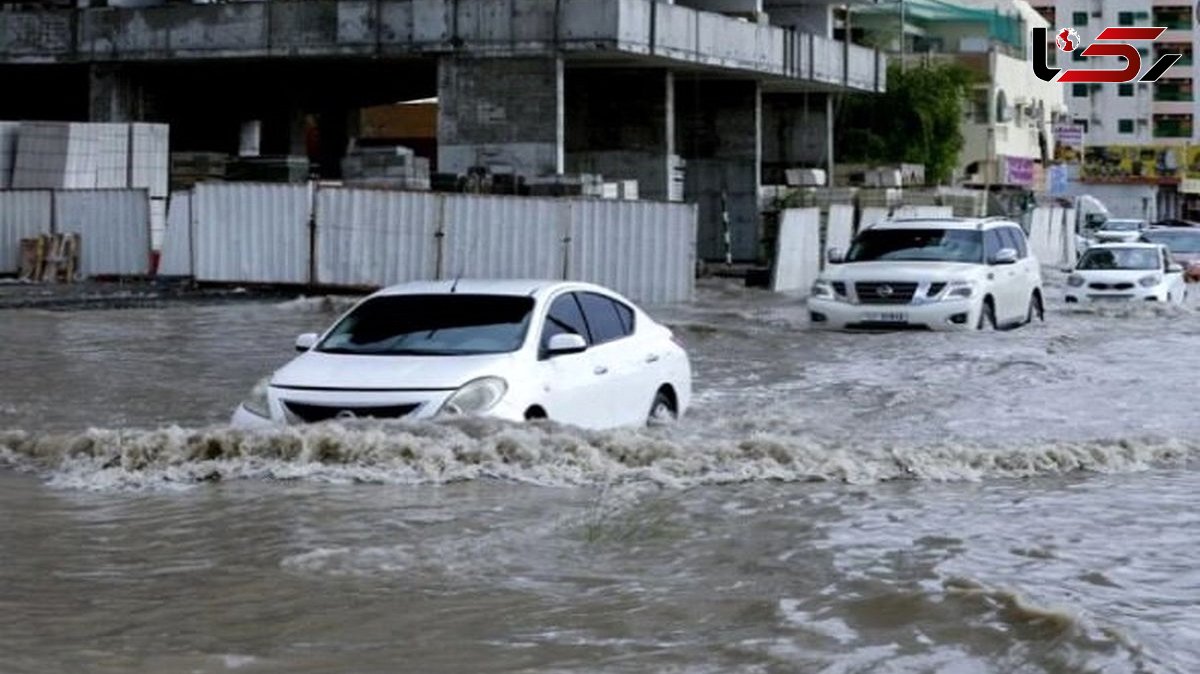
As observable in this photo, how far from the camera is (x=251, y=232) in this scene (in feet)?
96.2

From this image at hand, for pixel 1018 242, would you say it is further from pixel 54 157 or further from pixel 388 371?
pixel 54 157

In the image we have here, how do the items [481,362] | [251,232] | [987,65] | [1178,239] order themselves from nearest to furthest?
[481,362] → [251,232] → [1178,239] → [987,65]

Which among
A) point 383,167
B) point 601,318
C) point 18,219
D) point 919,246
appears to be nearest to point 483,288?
point 601,318

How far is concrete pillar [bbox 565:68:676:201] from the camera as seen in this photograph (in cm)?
4469

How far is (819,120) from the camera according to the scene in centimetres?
5734

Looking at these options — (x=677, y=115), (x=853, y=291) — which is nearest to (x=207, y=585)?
(x=853, y=291)

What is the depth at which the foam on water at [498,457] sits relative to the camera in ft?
39.0

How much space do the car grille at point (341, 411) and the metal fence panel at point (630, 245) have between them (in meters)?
16.5

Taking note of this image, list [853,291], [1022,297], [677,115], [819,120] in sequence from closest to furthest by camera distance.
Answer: [853,291] < [1022,297] < [677,115] < [819,120]

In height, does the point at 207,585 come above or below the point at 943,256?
below

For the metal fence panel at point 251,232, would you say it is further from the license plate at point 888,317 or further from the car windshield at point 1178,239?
the car windshield at point 1178,239

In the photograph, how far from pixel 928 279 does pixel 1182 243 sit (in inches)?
897

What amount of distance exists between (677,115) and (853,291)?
28041 mm

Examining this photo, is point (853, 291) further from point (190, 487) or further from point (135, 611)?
point (135, 611)
